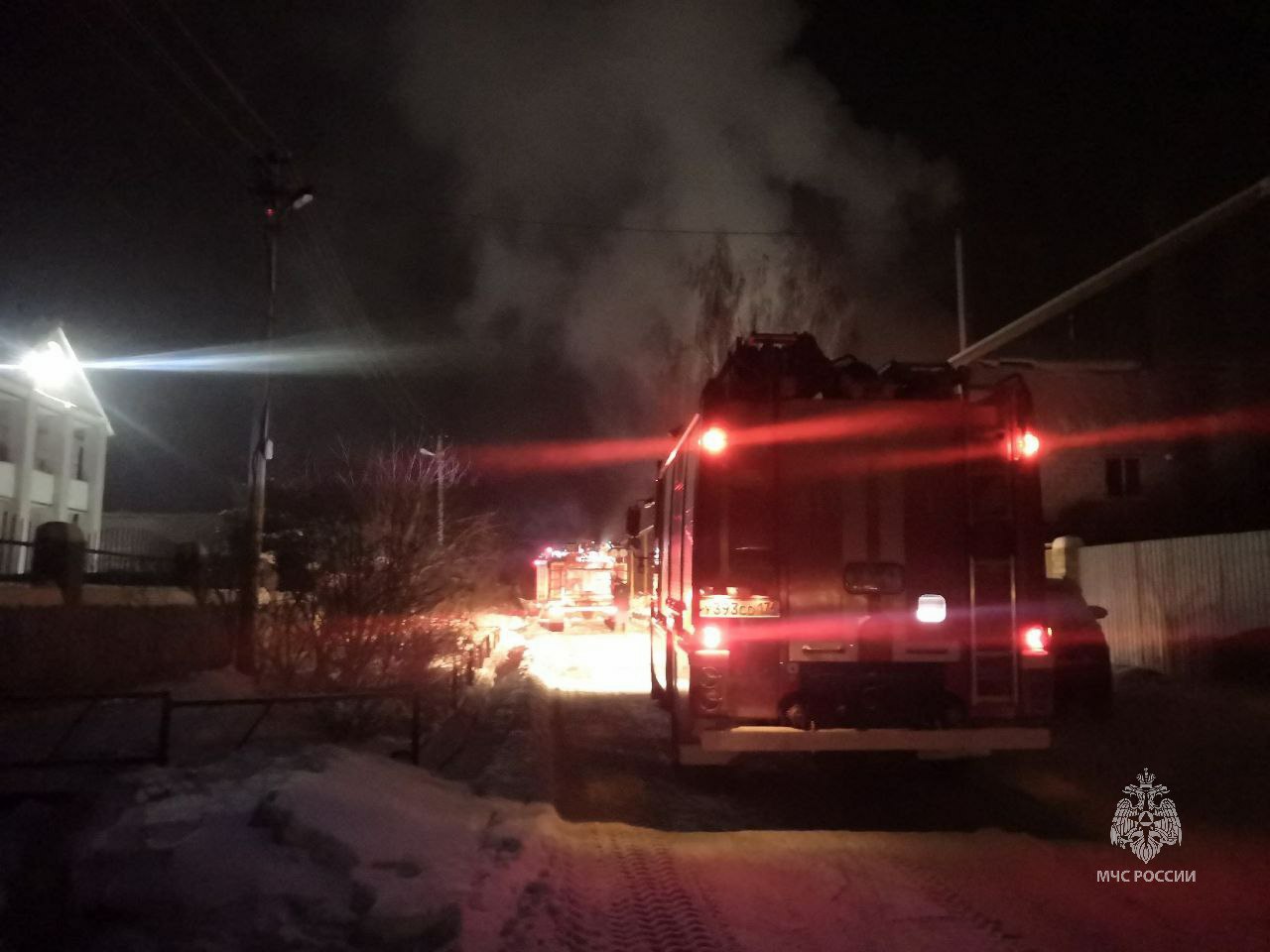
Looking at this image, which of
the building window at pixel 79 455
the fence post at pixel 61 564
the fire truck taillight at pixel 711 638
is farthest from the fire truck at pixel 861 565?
the building window at pixel 79 455

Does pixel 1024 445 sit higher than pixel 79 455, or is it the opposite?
pixel 79 455

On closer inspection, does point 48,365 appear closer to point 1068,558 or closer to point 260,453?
point 260,453

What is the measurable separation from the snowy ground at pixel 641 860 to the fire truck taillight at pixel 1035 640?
1297 millimetres

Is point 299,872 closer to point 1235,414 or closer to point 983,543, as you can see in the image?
point 983,543

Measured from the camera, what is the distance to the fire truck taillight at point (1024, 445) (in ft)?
26.1

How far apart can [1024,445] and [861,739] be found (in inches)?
102

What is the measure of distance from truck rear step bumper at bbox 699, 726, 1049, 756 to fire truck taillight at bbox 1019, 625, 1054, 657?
0.61 metres

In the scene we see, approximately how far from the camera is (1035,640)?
7.89 m

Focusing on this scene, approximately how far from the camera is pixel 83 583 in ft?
49.9

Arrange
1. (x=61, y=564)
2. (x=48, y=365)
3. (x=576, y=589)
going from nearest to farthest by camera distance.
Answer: (x=61, y=564) < (x=48, y=365) < (x=576, y=589)

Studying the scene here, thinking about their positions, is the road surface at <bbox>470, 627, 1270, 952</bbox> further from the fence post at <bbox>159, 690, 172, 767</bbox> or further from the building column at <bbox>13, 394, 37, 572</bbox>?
the building column at <bbox>13, 394, 37, 572</bbox>

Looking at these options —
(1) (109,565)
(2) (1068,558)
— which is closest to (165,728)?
(1) (109,565)

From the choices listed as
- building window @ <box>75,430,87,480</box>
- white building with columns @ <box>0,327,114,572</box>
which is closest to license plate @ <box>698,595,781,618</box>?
white building with columns @ <box>0,327,114,572</box>

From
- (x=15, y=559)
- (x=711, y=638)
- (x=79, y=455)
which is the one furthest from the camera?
(x=79, y=455)
